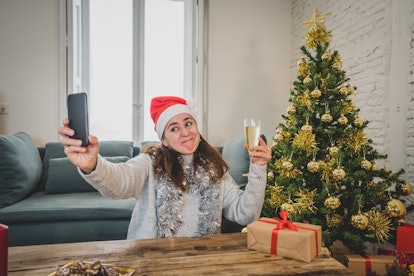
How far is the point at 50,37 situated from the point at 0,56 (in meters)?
0.55

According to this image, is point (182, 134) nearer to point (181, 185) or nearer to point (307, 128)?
point (181, 185)

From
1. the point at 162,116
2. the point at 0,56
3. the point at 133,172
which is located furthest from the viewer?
the point at 0,56

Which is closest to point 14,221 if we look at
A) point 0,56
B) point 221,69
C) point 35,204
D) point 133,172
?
point 35,204

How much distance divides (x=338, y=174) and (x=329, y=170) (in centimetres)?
9

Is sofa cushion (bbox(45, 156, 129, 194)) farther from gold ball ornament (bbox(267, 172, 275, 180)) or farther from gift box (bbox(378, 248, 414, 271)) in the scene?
gift box (bbox(378, 248, 414, 271))

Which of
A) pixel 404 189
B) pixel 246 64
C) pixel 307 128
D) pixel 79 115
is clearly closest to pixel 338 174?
pixel 307 128

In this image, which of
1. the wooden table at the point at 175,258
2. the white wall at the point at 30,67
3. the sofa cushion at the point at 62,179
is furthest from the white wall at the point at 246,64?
the wooden table at the point at 175,258

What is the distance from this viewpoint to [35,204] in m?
2.33

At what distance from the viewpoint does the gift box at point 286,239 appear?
90 cm

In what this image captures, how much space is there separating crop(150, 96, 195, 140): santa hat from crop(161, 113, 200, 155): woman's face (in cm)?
3

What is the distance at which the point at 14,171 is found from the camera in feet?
7.63

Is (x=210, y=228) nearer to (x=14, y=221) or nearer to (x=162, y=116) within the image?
(x=162, y=116)

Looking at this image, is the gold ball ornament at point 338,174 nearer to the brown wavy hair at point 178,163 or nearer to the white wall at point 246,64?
the brown wavy hair at point 178,163

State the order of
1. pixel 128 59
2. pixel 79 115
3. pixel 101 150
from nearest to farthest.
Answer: pixel 79 115
pixel 101 150
pixel 128 59
